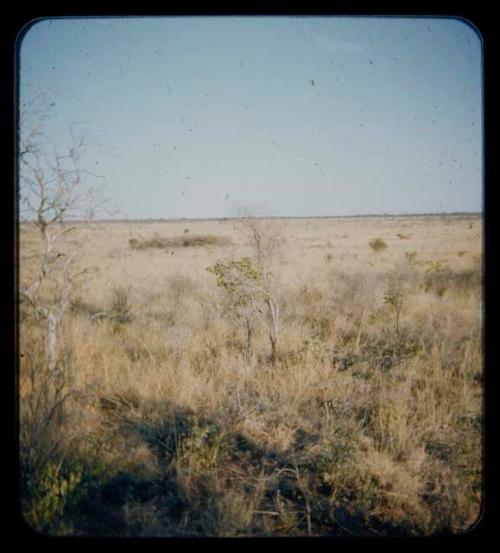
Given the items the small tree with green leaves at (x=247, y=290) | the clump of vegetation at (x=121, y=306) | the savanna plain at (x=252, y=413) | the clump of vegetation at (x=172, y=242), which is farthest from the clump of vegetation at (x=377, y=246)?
the clump of vegetation at (x=121, y=306)

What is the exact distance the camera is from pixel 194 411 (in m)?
2.78

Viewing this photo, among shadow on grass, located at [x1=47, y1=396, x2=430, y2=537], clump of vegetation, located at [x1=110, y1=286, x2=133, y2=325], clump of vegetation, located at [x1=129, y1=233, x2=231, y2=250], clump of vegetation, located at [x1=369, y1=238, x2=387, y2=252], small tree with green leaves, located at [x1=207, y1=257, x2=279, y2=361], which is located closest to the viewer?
shadow on grass, located at [x1=47, y1=396, x2=430, y2=537]

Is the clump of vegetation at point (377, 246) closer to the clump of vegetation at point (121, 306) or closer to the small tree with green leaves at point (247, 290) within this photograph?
the small tree with green leaves at point (247, 290)

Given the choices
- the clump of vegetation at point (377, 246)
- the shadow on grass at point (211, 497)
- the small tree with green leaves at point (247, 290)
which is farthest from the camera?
the clump of vegetation at point (377, 246)

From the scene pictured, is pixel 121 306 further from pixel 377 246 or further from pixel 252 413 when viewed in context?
pixel 377 246

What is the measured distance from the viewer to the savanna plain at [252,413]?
6.32ft

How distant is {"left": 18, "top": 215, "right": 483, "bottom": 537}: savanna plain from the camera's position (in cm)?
193

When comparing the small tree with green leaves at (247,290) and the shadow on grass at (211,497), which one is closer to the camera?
the shadow on grass at (211,497)

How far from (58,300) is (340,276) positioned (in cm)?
459

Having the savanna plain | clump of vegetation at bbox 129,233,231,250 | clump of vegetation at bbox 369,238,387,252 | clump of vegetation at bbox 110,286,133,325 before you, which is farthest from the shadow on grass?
clump of vegetation at bbox 369,238,387,252

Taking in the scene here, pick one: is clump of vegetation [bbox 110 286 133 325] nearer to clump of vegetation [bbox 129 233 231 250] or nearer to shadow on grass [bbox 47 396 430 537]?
shadow on grass [bbox 47 396 430 537]

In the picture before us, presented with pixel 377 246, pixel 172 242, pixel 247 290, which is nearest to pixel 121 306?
pixel 247 290

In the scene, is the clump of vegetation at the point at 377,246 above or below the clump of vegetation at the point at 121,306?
above
